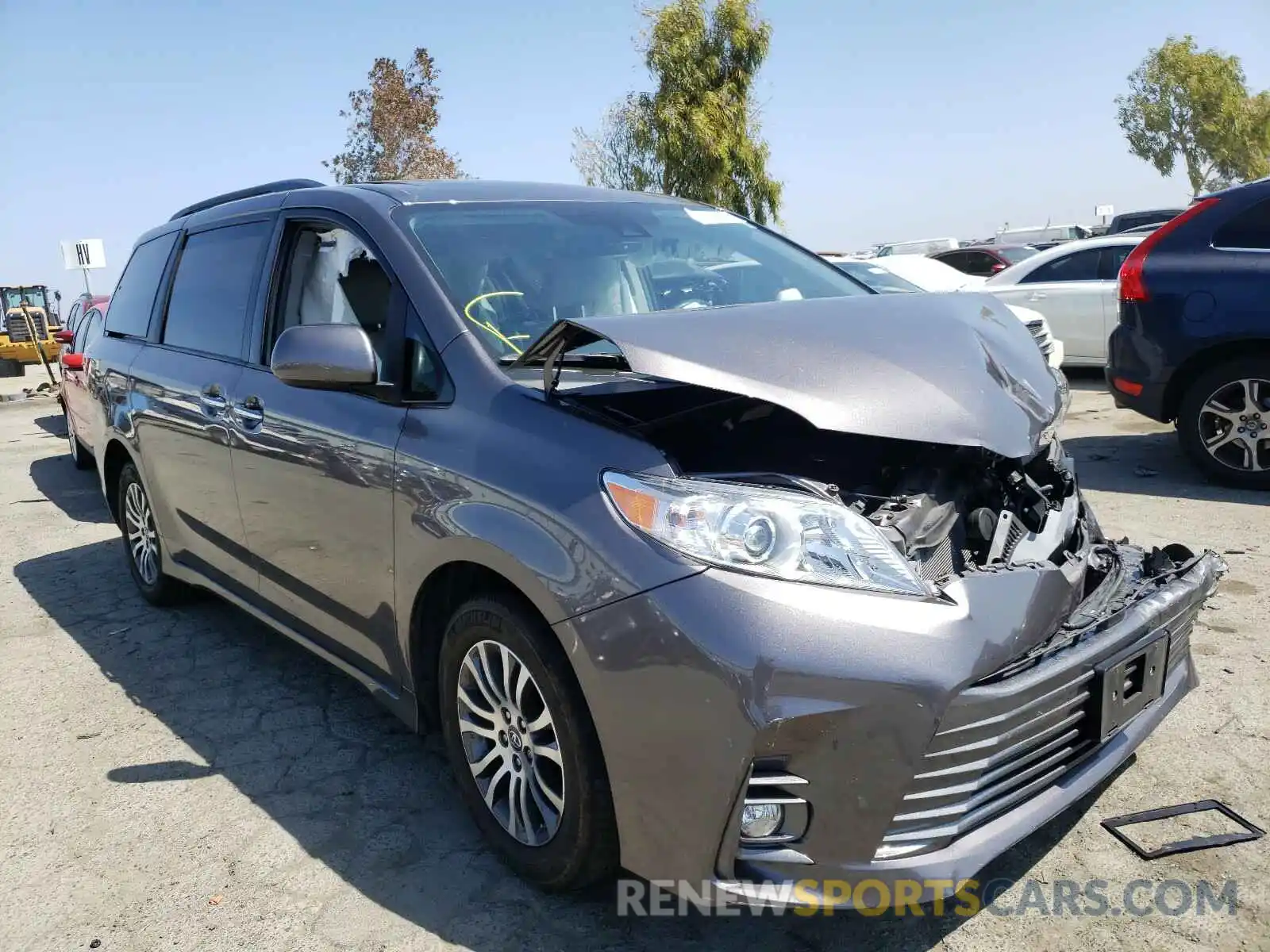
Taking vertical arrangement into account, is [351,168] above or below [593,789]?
above

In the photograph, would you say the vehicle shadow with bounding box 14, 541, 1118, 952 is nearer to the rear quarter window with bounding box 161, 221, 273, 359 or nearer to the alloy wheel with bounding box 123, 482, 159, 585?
the alloy wheel with bounding box 123, 482, 159, 585

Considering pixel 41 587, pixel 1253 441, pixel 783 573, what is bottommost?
pixel 41 587

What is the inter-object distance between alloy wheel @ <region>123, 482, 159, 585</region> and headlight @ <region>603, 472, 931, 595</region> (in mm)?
3499

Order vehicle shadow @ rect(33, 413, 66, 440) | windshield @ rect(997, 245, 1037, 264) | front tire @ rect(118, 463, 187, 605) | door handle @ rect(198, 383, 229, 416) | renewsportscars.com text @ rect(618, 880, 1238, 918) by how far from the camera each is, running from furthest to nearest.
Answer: windshield @ rect(997, 245, 1037, 264)
vehicle shadow @ rect(33, 413, 66, 440)
front tire @ rect(118, 463, 187, 605)
door handle @ rect(198, 383, 229, 416)
renewsportscars.com text @ rect(618, 880, 1238, 918)

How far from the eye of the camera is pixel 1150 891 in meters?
2.42

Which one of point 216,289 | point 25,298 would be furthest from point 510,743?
point 25,298

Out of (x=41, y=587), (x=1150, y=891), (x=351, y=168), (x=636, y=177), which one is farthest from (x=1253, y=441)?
(x=351, y=168)

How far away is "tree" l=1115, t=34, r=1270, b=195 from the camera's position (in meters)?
43.5

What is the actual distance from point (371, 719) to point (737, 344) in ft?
7.01

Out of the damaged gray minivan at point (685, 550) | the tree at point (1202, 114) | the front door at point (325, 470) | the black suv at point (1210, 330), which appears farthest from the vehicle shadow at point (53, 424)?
the tree at point (1202, 114)

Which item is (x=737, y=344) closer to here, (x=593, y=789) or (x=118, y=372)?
(x=593, y=789)

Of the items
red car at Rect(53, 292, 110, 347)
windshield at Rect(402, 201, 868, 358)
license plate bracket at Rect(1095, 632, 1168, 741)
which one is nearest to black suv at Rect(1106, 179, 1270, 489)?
windshield at Rect(402, 201, 868, 358)

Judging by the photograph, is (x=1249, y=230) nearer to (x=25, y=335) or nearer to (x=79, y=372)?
(x=79, y=372)

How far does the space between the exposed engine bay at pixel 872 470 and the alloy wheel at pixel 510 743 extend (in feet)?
2.15
